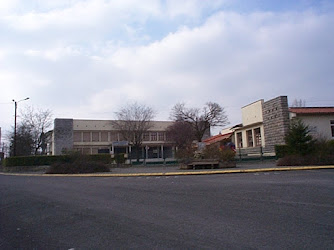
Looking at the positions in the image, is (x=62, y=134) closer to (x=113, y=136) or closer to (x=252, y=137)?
(x=113, y=136)

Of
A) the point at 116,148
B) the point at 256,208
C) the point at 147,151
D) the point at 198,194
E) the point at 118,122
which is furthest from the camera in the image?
the point at 147,151

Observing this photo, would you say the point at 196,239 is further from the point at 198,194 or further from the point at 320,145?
the point at 320,145

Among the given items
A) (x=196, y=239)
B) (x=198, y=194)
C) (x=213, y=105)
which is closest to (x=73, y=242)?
(x=196, y=239)

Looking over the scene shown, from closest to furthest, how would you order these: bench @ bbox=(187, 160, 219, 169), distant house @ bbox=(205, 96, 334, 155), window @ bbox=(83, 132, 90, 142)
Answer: bench @ bbox=(187, 160, 219, 169) → distant house @ bbox=(205, 96, 334, 155) → window @ bbox=(83, 132, 90, 142)

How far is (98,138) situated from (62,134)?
865cm

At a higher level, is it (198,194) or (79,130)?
(79,130)

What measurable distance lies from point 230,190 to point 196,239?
200 inches

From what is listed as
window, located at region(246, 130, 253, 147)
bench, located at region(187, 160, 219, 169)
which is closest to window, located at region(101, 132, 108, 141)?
window, located at region(246, 130, 253, 147)

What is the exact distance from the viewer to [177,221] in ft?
19.3

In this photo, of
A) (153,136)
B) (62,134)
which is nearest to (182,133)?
(153,136)

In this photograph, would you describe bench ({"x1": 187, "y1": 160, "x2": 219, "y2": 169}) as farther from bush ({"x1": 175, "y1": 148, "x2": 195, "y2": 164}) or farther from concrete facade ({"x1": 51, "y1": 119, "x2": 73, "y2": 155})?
concrete facade ({"x1": 51, "y1": 119, "x2": 73, "y2": 155})

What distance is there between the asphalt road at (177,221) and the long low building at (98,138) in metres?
52.7

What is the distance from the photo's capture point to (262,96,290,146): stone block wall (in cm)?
3206

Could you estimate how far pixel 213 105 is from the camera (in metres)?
55.2
